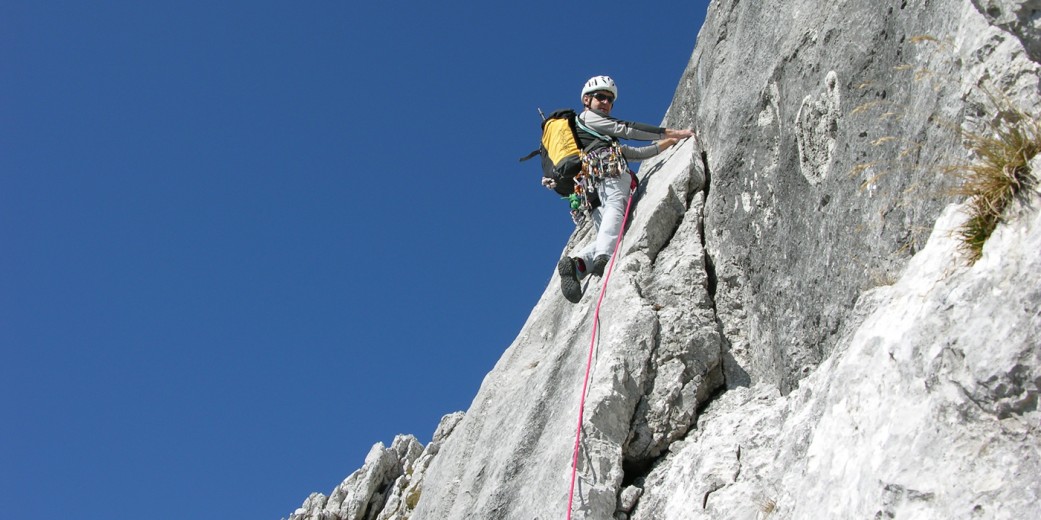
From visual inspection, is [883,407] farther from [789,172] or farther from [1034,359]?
[789,172]

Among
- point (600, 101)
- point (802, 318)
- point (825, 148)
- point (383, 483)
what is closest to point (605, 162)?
point (600, 101)

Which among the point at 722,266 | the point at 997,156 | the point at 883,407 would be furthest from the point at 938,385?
the point at 722,266

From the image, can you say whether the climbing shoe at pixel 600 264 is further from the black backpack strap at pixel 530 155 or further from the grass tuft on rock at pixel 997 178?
the grass tuft on rock at pixel 997 178

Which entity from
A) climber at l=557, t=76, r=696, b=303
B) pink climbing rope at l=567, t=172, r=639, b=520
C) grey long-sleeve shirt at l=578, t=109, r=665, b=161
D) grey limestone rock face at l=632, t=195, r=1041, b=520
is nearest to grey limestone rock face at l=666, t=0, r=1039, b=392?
grey limestone rock face at l=632, t=195, r=1041, b=520

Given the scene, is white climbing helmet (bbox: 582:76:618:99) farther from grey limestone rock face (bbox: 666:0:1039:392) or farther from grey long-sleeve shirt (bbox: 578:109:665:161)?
grey limestone rock face (bbox: 666:0:1039:392)

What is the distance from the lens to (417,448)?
22688 mm

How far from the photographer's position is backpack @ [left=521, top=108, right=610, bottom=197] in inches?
527

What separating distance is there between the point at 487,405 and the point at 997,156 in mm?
8714

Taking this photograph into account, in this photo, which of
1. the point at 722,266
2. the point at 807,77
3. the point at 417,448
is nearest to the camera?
A: the point at 807,77

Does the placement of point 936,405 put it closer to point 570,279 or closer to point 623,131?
point 570,279

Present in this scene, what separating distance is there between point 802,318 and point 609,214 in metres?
4.09

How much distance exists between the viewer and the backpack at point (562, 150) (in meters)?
13.4

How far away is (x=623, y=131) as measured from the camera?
42.7 feet

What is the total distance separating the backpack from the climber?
137 mm
